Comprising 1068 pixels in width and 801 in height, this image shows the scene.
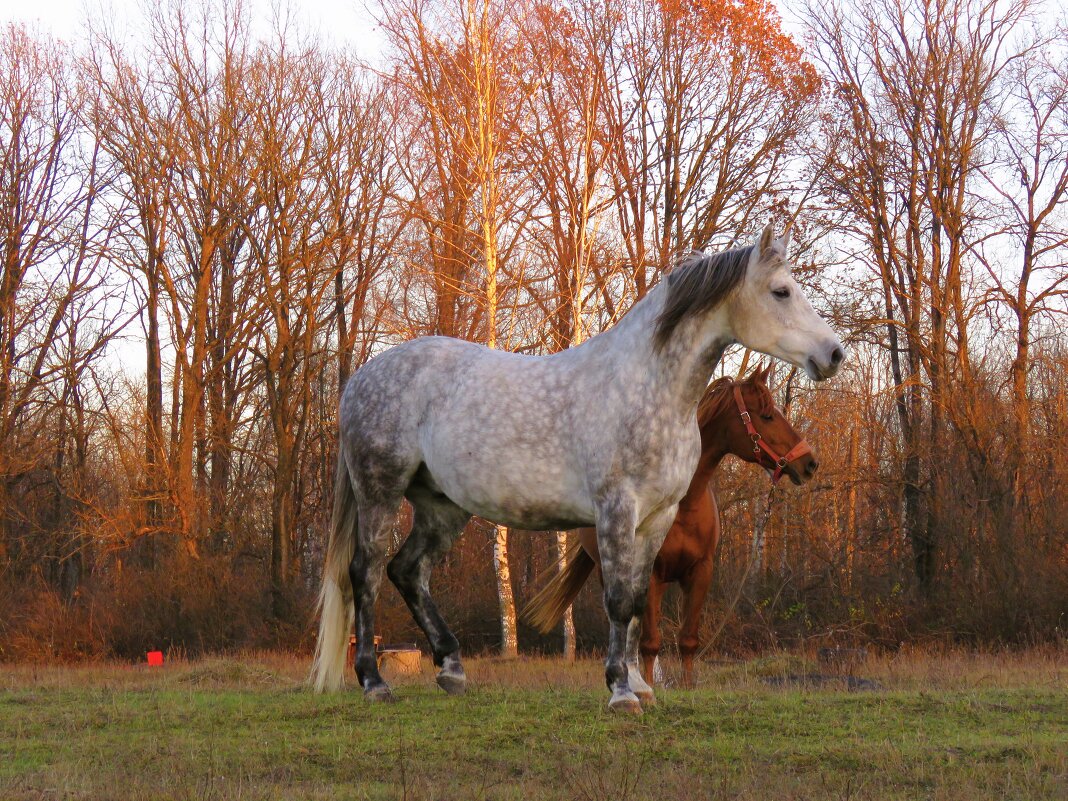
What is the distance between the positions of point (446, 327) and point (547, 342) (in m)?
3.05

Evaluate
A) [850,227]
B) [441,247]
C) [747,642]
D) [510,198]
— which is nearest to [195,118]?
[441,247]

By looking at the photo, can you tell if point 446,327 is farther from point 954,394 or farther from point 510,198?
point 954,394

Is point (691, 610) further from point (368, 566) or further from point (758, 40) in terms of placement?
point (758, 40)

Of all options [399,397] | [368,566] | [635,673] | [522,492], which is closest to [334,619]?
[368,566]

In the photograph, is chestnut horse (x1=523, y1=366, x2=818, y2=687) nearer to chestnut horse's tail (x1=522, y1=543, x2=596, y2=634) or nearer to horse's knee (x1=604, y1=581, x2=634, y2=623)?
chestnut horse's tail (x1=522, y1=543, x2=596, y2=634)

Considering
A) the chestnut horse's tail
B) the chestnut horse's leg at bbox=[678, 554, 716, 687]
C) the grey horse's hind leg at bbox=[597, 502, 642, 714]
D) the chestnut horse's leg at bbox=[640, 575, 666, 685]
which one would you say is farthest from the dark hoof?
the chestnut horse's leg at bbox=[678, 554, 716, 687]

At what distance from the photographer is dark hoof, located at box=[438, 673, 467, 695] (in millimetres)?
6922

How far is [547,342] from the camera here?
17062mm

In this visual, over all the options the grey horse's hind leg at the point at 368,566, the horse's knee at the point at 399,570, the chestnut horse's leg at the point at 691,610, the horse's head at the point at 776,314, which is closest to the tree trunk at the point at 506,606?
the chestnut horse's leg at the point at 691,610

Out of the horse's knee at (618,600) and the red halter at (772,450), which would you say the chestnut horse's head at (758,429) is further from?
the horse's knee at (618,600)

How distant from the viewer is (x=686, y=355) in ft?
19.3

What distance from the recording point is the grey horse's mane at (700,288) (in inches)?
230

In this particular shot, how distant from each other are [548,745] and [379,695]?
2003mm

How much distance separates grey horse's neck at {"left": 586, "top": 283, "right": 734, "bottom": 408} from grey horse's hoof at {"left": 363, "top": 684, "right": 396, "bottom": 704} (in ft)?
8.23
